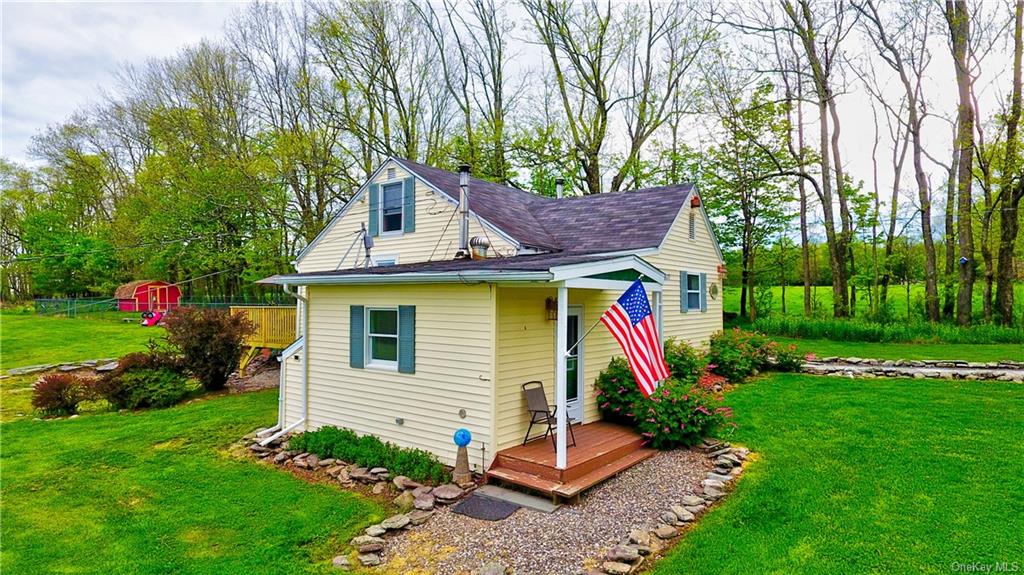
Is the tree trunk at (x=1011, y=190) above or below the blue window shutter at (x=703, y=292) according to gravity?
above

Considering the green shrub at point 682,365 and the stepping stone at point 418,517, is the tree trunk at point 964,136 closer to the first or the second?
the green shrub at point 682,365

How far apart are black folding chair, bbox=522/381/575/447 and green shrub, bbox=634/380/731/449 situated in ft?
4.00

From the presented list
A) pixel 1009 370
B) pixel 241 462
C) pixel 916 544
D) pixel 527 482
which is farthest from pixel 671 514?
pixel 1009 370

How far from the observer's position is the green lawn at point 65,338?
1950cm

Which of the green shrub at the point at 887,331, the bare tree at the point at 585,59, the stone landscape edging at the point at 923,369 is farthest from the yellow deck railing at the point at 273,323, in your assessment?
the green shrub at the point at 887,331

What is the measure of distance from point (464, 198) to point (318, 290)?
3.43 metres

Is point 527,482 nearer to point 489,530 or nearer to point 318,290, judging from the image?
point 489,530

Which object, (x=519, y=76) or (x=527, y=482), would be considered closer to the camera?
(x=527, y=482)

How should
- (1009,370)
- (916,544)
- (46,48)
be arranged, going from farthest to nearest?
(46,48)
(1009,370)
(916,544)

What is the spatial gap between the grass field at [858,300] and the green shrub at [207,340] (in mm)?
19816

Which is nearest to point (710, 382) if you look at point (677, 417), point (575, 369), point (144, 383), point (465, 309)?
point (677, 417)

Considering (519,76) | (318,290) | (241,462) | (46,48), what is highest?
(519,76)

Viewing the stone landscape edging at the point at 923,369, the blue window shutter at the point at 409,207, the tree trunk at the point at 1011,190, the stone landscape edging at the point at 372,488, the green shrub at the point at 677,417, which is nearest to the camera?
the stone landscape edging at the point at 372,488

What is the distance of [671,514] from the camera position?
531 centimetres
